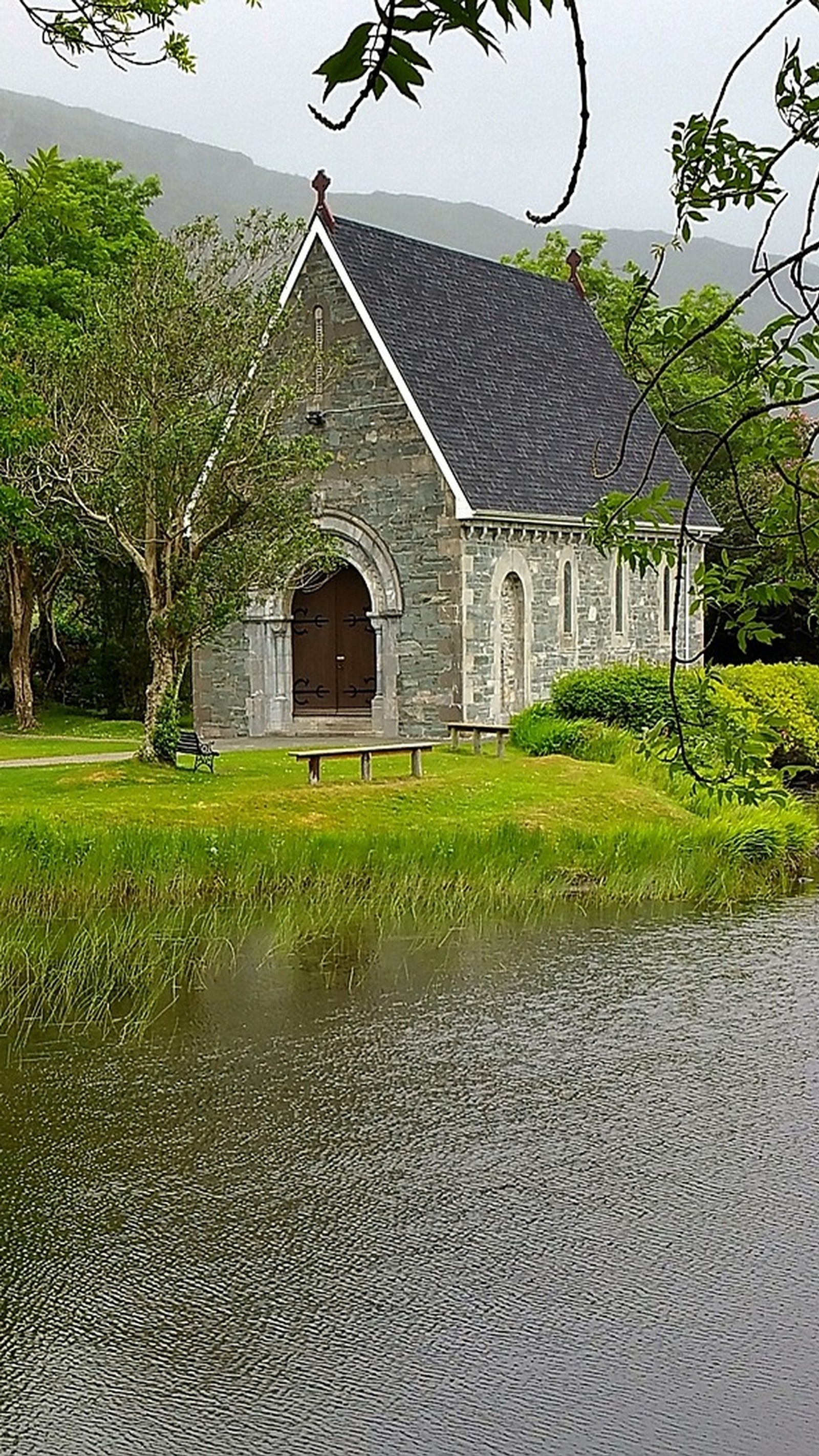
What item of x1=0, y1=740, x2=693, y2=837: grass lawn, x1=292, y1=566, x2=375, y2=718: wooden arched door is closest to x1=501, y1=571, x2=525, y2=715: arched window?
x1=292, y1=566, x2=375, y2=718: wooden arched door

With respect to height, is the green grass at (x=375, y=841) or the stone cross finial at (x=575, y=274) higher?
the stone cross finial at (x=575, y=274)

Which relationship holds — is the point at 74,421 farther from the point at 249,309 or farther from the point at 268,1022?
the point at 268,1022

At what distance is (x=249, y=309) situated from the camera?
63.0ft

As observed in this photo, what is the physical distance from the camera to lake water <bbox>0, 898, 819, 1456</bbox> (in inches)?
236

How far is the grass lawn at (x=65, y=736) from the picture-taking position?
2312 cm

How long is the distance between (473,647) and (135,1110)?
15.2 meters

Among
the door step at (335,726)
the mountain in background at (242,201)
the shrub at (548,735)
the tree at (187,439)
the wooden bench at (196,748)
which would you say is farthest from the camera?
the mountain in background at (242,201)

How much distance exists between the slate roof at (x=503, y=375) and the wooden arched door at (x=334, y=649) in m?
2.86

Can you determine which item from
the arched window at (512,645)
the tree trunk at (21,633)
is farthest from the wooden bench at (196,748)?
the tree trunk at (21,633)

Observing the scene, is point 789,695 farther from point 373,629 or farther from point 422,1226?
point 422,1226

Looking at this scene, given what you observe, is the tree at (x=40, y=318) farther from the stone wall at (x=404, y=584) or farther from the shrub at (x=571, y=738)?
the shrub at (x=571, y=738)

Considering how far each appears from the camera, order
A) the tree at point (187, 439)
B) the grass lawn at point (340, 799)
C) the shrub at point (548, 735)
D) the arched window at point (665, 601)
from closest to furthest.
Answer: the grass lawn at point (340, 799), the tree at point (187, 439), the shrub at point (548, 735), the arched window at point (665, 601)

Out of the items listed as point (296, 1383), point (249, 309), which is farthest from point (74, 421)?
point (296, 1383)

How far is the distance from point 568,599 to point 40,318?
10.4 m
